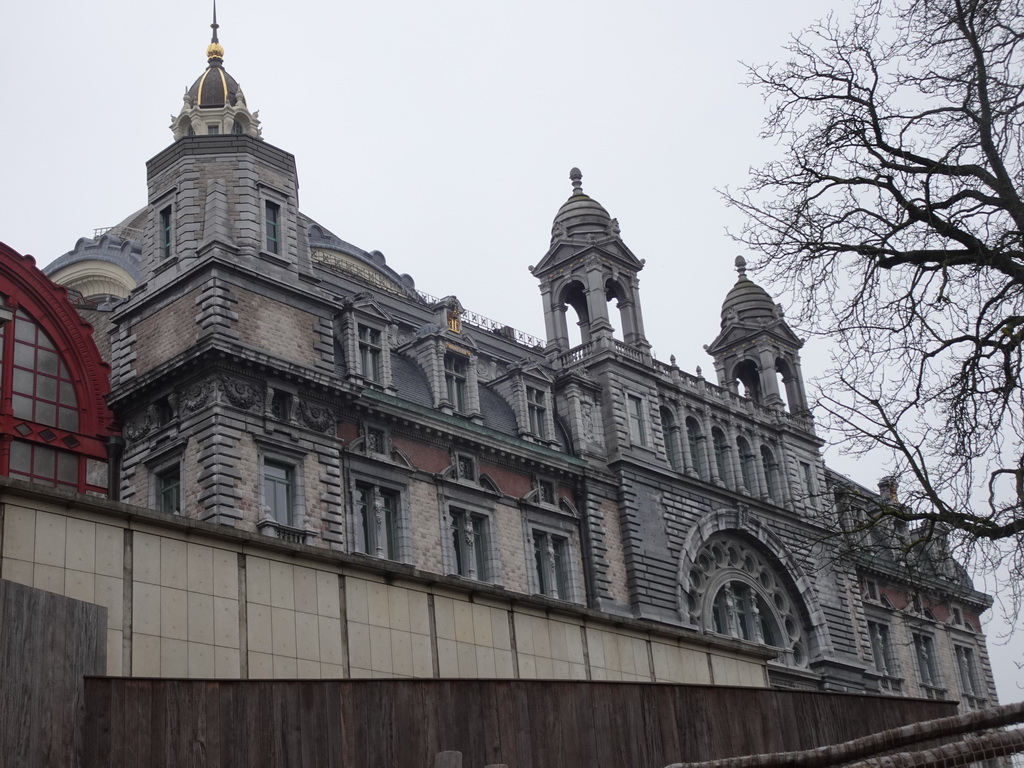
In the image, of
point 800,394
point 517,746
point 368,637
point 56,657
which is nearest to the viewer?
point 56,657

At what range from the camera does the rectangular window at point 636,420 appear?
Answer: 5431cm

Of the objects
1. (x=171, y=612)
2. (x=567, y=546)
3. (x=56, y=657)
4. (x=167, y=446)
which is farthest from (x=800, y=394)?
(x=56, y=657)

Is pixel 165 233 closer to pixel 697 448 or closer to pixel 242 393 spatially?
pixel 242 393

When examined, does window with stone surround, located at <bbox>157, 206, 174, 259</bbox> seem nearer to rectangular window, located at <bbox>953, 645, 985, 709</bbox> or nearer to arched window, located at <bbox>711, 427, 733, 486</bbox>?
arched window, located at <bbox>711, 427, 733, 486</bbox>

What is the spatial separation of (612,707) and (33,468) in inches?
982

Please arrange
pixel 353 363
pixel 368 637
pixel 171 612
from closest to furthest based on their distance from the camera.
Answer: pixel 171 612
pixel 368 637
pixel 353 363

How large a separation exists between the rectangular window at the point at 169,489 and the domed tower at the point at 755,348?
3299cm

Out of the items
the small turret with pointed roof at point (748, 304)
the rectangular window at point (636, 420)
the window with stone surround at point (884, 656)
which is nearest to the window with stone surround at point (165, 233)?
the rectangular window at point (636, 420)

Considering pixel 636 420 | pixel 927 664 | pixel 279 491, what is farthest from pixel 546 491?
pixel 927 664

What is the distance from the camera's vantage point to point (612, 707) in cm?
1950

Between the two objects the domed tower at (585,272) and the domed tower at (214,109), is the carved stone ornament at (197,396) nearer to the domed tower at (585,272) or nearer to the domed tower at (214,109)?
the domed tower at (214,109)

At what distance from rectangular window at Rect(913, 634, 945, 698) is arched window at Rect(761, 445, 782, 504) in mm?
14585

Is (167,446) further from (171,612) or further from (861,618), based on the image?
(861,618)

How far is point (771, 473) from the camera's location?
2456 inches
